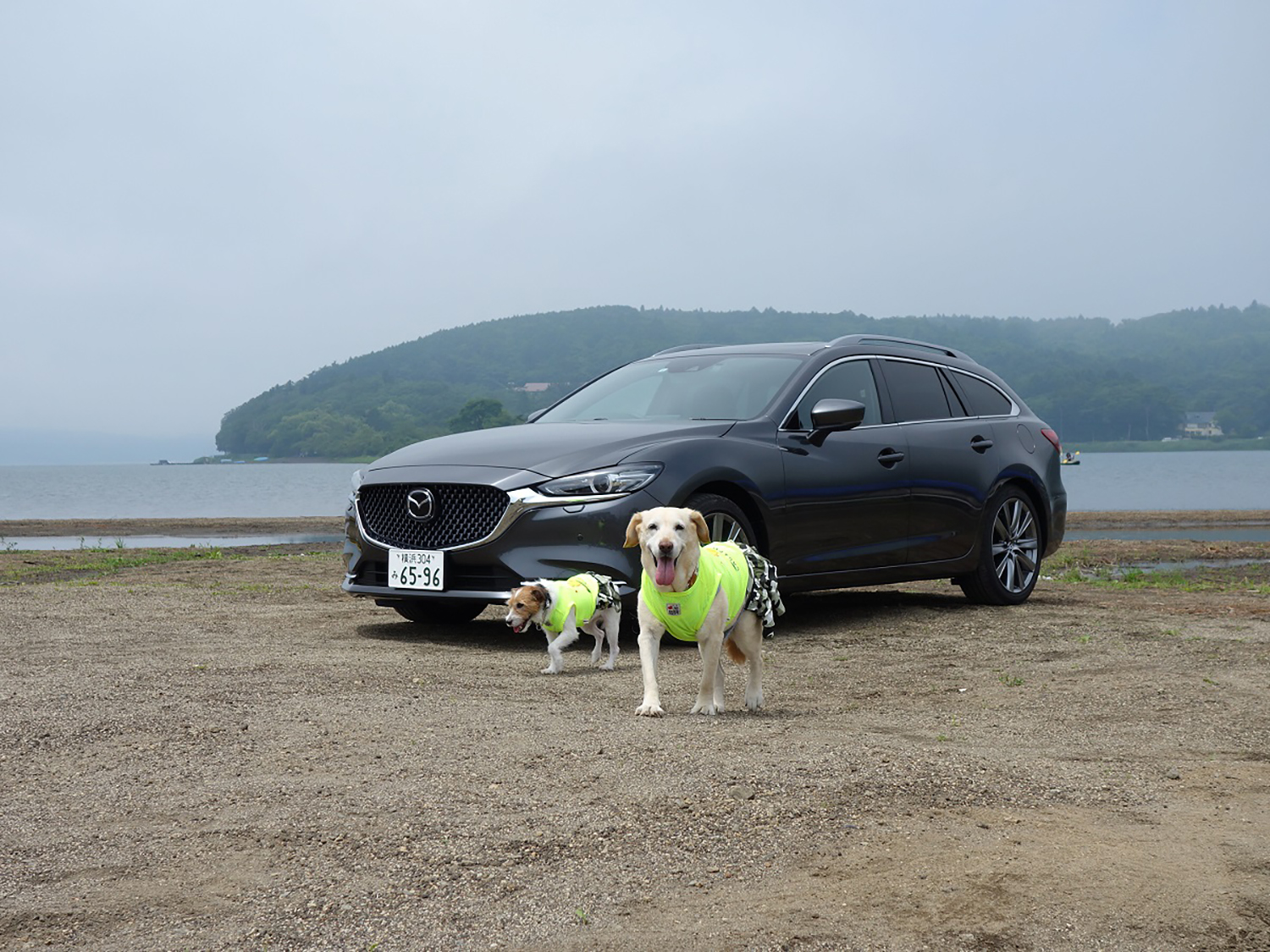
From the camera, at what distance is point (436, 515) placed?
8180 millimetres

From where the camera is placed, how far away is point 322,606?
35.2 feet

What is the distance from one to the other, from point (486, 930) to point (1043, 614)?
7.71 metres

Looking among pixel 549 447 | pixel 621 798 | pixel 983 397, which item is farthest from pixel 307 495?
pixel 621 798

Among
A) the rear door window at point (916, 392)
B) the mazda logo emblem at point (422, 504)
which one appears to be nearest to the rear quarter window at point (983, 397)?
the rear door window at point (916, 392)

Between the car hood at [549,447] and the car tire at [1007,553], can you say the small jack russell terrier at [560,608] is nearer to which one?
the car hood at [549,447]

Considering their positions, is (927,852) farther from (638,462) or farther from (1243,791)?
(638,462)

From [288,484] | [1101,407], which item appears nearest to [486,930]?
[288,484]

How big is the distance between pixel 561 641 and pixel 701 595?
6.01 feet

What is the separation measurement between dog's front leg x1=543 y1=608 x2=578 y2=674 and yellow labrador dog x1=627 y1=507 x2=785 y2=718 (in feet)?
4.35

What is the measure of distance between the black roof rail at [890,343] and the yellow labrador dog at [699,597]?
3.97 m

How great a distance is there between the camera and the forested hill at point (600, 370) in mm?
113500

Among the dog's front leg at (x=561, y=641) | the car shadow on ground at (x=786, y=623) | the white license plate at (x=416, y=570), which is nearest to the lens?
→ the dog's front leg at (x=561, y=641)

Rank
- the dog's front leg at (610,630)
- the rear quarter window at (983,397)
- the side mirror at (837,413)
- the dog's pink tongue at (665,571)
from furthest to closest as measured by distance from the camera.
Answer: the rear quarter window at (983,397) → the side mirror at (837,413) → the dog's front leg at (610,630) → the dog's pink tongue at (665,571)

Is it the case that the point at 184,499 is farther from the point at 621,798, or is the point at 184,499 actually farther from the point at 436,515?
the point at 621,798
